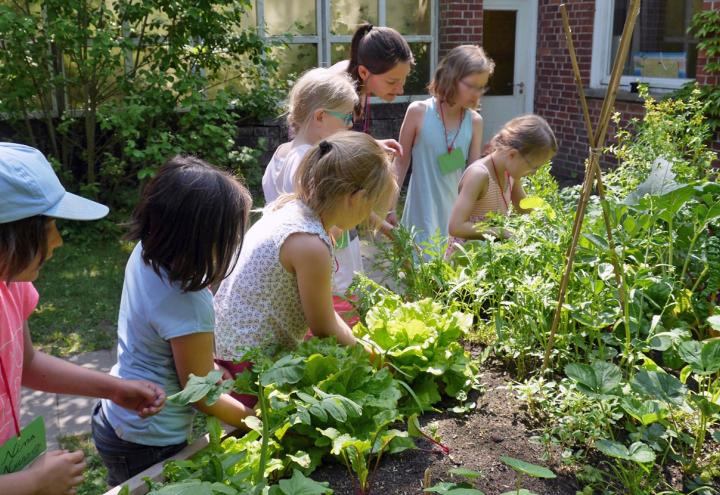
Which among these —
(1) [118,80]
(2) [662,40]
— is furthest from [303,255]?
(2) [662,40]

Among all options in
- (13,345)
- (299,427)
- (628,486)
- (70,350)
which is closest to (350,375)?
(299,427)

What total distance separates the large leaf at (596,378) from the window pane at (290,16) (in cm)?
757

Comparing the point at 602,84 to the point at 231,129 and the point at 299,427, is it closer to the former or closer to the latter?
the point at 231,129

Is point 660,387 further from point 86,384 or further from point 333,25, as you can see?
point 333,25

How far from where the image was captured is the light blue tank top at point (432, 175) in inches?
145

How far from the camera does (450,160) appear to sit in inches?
146

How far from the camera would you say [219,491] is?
4.43ft

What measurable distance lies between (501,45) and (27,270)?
32.3 feet

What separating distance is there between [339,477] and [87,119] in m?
6.63

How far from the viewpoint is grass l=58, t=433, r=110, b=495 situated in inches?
121

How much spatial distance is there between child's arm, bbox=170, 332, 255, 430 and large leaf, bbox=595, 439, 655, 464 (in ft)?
2.78

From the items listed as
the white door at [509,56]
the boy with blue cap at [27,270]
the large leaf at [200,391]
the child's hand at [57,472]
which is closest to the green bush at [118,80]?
the white door at [509,56]

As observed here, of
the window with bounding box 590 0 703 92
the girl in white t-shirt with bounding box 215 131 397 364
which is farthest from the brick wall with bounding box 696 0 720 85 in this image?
the girl in white t-shirt with bounding box 215 131 397 364

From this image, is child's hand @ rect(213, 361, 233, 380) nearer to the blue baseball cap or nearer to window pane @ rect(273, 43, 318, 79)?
the blue baseball cap
